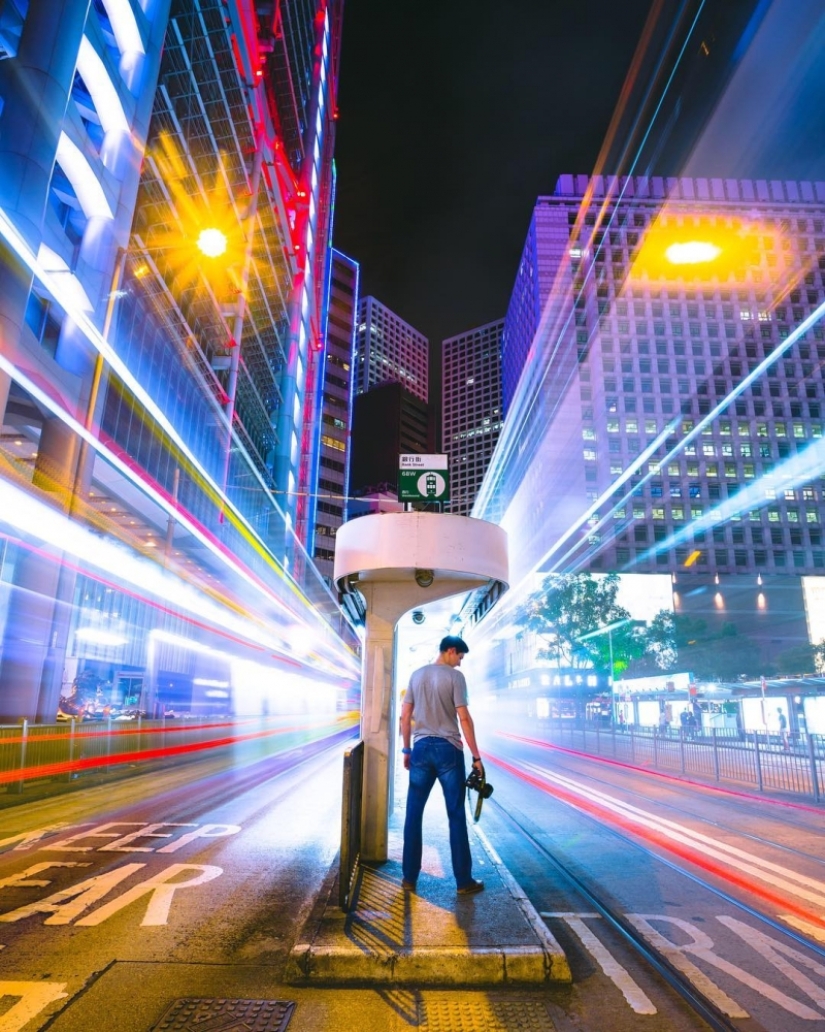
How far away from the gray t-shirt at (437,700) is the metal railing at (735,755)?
32.1ft

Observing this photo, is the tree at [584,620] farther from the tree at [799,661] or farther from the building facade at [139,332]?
the building facade at [139,332]

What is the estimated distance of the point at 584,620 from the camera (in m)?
49.3

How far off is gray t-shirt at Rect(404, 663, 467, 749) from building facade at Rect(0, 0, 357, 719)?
13158mm

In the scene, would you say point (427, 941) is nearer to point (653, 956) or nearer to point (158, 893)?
point (653, 956)

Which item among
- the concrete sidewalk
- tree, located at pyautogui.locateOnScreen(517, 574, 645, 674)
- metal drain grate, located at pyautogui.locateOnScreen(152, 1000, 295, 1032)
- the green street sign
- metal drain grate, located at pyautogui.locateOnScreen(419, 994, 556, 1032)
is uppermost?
tree, located at pyautogui.locateOnScreen(517, 574, 645, 674)

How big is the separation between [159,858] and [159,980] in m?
3.48

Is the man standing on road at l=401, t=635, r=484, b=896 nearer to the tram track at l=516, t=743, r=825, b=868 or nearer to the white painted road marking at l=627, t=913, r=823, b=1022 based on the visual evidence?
the white painted road marking at l=627, t=913, r=823, b=1022

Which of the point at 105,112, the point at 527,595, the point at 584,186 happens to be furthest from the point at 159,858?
the point at 584,186

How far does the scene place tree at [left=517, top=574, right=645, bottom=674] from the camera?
4938 centimetres

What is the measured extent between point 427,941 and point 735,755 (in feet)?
45.0

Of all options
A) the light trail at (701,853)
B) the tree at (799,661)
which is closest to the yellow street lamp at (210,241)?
the light trail at (701,853)

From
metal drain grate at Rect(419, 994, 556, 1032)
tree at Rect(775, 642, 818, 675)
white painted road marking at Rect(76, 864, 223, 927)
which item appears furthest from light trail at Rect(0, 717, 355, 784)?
tree at Rect(775, 642, 818, 675)

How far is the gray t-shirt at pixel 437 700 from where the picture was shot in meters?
5.28

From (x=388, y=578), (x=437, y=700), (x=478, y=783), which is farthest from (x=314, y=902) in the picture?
(x=388, y=578)
